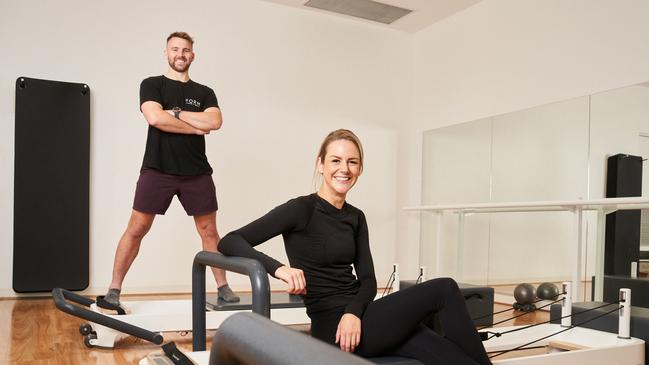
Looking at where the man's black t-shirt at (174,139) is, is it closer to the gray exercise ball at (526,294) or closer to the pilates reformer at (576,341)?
the pilates reformer at (576,341)

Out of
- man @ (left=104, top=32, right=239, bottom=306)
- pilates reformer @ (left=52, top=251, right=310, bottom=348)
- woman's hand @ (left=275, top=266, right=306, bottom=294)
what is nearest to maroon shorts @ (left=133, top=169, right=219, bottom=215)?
man @ (left=104, top=32, right=239, bottom=306)

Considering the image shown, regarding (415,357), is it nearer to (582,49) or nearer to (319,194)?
(319,194)

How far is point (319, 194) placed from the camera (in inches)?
70.3

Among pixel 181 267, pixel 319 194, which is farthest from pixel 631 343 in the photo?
pixel 181 267

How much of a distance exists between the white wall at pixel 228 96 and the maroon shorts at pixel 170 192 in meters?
1.78

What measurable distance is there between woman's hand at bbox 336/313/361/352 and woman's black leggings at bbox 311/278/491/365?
36 mm

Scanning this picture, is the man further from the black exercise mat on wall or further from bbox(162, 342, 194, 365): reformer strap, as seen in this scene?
bbox(162, 342, 194, 365): reformer strap

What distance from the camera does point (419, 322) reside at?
1607mm

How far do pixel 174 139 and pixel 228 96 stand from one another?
210cm

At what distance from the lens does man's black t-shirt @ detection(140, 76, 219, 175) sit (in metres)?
2.99

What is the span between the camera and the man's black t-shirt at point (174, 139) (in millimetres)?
2988

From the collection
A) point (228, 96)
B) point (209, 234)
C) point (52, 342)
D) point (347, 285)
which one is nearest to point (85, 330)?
point (52, 342)

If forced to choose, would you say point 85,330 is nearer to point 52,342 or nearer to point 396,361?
point 52,342

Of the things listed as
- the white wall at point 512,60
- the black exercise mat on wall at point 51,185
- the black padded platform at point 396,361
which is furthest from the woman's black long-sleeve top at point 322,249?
the black exercise mat on wall at point 51,185
